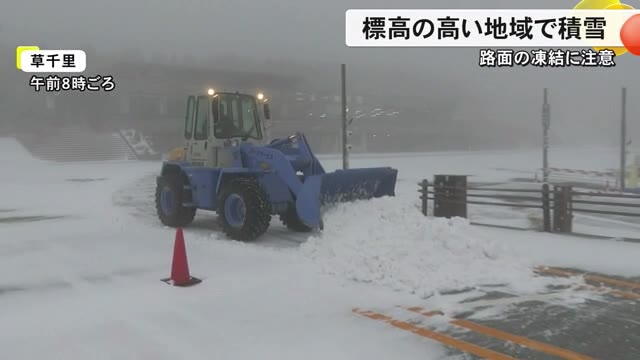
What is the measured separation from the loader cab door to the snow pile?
3.58m

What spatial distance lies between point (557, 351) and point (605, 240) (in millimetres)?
6446

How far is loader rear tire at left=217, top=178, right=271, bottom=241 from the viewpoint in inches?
379

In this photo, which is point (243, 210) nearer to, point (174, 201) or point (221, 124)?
point (221, 124)

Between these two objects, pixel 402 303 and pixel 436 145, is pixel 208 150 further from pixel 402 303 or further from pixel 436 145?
pixel 436 145

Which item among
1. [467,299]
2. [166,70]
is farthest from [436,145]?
[467,299]

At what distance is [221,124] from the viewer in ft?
36.2

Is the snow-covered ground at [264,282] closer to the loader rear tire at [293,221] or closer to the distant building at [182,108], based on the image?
the loader rear tire at [293,221]

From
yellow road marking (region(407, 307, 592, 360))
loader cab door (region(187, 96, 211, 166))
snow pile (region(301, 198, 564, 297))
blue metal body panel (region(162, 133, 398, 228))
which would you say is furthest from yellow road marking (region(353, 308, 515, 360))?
loader cab door (region(187, 96, 211, 166))

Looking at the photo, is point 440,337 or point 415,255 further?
point 415,255

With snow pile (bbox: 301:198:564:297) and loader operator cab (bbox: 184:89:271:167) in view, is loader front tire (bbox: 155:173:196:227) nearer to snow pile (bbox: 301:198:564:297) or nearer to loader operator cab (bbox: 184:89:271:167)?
loader operator cab (bbox: 184:89:271:167)

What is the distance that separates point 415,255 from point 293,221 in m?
4.27

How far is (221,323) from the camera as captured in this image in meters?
5.49

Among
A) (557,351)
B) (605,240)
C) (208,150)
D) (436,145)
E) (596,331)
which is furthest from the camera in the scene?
(436,145)

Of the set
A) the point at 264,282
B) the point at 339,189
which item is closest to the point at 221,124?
the point at 339,189
